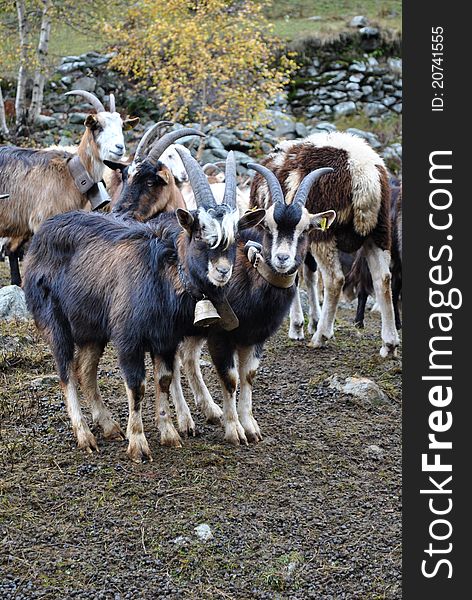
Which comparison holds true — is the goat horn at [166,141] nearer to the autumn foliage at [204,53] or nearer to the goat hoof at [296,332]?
the goat hoof at [296,332]

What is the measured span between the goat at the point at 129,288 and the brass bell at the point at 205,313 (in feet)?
0.23

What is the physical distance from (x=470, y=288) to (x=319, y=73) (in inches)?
801

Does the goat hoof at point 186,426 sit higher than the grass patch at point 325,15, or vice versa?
the grass patch at point 325,15

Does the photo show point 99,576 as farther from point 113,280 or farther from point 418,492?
point 113,280

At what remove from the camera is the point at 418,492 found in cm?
426

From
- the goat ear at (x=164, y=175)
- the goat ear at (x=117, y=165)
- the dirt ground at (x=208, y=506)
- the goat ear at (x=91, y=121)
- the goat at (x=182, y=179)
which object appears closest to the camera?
the dirt ground at (x=208, y=506)

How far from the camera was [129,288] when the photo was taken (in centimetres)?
568

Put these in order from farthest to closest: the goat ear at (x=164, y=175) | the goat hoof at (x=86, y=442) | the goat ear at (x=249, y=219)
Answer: the goat ear at (x=164, y=175) → the goat hoof at (x=86, y=442) → the goat ear at (x=249, y=219)

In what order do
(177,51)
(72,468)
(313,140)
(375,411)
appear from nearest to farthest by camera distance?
(72,468) < (375,411) < (313,140) < (177,51)

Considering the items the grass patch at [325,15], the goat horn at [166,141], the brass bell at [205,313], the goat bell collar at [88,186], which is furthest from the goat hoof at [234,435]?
the grass patch at [325,15]

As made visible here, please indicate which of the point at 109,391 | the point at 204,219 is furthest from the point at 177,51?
the point at 204,219

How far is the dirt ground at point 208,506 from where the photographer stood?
14.6 ft

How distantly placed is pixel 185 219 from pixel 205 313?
23.5 inches

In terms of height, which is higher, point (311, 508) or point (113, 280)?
point (113, 280)
